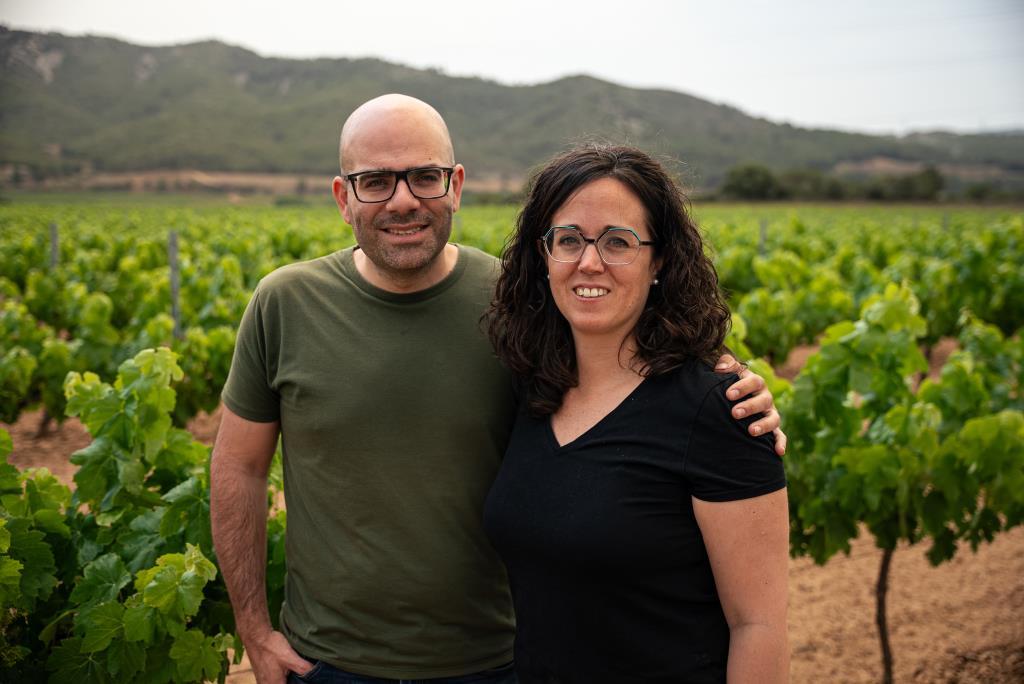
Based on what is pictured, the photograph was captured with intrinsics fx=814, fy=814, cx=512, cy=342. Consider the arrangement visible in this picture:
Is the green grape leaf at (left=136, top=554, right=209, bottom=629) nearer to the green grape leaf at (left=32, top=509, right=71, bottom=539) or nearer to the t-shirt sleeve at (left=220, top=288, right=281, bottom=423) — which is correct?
the t-shirt sleeve at (left=220, top=288, right=281, bottom=423)

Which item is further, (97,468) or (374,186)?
(97,468)

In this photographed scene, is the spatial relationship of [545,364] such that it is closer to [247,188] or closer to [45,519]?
[45,519]

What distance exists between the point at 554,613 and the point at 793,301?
7.56 metres

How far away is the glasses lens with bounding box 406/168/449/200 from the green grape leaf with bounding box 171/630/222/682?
1.36 m

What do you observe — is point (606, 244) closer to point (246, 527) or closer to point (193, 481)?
point (246, 527)

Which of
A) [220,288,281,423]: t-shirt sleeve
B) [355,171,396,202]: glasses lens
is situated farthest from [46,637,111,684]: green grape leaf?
[355,171,396,202]: glasses lens

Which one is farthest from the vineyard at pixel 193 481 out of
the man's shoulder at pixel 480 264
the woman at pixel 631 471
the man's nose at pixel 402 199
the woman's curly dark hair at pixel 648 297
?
the man's nose at pixel 402 199

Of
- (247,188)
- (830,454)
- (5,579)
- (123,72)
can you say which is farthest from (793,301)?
(123,72)

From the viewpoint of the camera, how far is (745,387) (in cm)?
162

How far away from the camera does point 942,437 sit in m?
4.14

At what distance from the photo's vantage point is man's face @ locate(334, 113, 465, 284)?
6.72 feet

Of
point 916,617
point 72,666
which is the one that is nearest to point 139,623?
point 72,666

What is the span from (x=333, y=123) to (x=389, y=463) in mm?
135437

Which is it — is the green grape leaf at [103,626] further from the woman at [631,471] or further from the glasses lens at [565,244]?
the glasses lens at [565,244]
